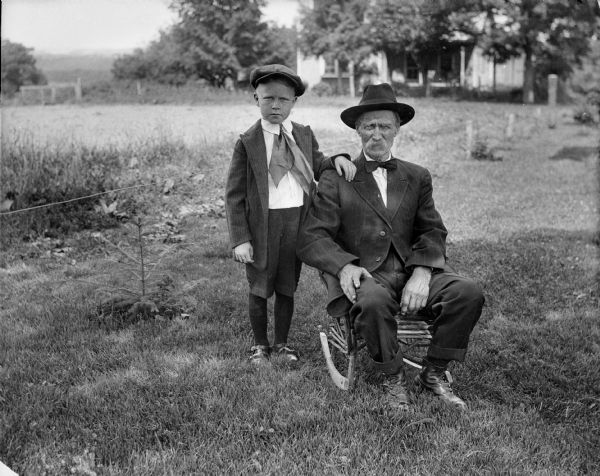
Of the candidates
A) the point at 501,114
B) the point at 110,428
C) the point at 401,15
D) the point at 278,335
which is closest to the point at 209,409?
the point at 110,428

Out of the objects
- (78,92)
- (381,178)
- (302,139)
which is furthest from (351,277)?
(78,92)

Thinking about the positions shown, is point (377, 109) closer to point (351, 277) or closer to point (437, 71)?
point (351, 277)

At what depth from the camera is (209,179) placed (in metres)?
7.92

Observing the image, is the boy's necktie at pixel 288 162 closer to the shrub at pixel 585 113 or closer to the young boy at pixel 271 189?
the young boy at pixel 271 189

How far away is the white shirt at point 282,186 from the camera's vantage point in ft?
11.8

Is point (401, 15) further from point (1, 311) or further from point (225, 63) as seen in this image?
point (1, 311)

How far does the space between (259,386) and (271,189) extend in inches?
45.7

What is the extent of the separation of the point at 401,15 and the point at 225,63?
5680 mm

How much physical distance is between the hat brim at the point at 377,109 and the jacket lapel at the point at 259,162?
0.54 metres

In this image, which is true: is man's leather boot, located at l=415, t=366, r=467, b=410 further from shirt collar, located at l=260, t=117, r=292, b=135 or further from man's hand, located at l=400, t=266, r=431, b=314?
shirt collar, located at l=260, t=117, r=292, b=135

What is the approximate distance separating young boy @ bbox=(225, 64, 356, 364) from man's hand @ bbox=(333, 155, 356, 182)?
0.03 feet

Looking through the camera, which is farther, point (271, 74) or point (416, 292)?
point (271, 74)

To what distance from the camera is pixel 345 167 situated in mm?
3385

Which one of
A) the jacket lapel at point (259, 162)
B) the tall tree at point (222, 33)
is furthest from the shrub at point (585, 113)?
the jacket lapel at point (259, 162)
